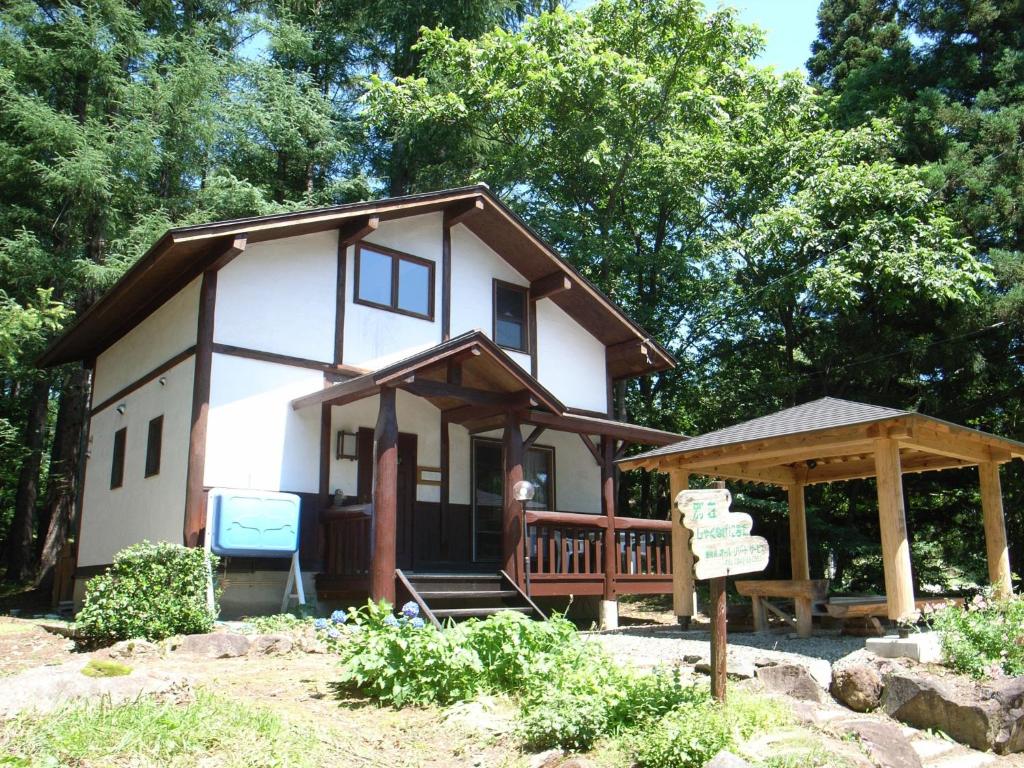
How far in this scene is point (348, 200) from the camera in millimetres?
23984

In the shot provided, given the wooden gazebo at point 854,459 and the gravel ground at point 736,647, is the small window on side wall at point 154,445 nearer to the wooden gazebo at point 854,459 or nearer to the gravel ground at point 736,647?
the wooden gazebo at point 854,459

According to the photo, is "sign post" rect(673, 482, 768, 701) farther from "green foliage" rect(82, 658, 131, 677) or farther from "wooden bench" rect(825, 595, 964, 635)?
"wooden bench" rect(825, 595, 964, 635)

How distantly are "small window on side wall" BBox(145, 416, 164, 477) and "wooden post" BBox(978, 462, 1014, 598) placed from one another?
10965 mm

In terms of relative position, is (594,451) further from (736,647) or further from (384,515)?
(736,647)

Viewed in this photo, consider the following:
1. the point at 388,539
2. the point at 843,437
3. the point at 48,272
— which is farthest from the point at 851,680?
the point at 48,272

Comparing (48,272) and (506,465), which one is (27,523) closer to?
(48,272)

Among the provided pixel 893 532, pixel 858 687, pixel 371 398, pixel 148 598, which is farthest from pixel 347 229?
pixel 858 687

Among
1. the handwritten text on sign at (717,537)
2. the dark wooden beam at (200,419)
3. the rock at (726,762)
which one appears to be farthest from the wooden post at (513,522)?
the rock at (726,762)

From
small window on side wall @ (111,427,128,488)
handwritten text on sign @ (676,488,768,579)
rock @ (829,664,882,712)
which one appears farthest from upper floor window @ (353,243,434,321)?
rock @ (829,664,882,712)

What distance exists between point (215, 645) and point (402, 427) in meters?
5.62

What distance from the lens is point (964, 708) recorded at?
20.9 ft

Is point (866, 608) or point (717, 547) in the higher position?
point (717, 547)

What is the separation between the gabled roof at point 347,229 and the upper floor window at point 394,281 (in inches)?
24.5

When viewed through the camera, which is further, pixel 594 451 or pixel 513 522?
pixel 594 451
